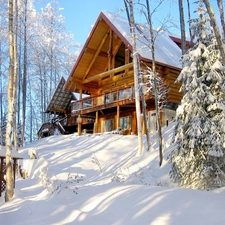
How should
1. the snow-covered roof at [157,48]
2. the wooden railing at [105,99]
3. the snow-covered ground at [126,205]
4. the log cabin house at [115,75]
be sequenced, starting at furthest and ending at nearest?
the log cabin house at [115,75] → the wooden railing at [105,99] → the snow-covered roof at [157,48] → the snow-covered ground at [126,205]

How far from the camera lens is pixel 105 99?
1936 centimetres

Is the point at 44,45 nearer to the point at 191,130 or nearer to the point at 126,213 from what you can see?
the point at 191,130

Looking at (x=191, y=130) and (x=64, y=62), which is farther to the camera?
(x=64, y=62)

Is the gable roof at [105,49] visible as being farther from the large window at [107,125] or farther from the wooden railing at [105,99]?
the large window at [107,125]

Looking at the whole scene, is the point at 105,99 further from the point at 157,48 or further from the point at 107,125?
the point at 157,48

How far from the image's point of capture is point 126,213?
185 inches

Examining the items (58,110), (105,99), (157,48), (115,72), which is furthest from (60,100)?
(157,48)

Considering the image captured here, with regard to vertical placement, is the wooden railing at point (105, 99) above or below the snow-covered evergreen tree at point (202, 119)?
above

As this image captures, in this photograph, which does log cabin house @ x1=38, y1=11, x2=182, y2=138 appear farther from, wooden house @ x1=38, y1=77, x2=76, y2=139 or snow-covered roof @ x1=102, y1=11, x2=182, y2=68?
wooden house @ x1=38, y1=77, x2=76, y2=139

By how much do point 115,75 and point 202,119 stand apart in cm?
1437

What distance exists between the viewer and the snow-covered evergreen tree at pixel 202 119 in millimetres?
7488

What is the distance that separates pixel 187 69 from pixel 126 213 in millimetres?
4868

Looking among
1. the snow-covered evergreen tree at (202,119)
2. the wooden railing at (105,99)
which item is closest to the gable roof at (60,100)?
the wooden railing at (105,99)

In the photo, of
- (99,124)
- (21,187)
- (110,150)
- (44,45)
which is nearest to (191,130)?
(21,187)
